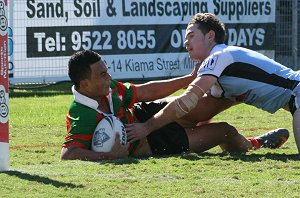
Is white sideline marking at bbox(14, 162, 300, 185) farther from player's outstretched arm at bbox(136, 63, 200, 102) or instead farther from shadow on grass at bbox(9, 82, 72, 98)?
shadow on grass at bbox(9, 82, 72, 98)

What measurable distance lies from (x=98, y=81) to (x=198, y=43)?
966 mm

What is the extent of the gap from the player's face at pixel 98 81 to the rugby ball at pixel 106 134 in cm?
25

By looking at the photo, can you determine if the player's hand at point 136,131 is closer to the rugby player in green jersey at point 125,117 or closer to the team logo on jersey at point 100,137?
the rugby player in green jersey at point 125,117

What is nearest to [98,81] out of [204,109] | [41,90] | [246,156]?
[204,109]

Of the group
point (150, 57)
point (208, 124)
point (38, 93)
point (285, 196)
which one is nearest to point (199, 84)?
point (208, 124)

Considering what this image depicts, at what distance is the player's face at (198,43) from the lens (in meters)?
8.47

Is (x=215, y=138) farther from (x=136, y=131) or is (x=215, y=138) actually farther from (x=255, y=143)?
(x=136, y=131)

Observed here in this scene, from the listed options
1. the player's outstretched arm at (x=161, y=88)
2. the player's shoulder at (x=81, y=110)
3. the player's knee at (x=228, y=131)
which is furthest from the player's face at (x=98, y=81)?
the player's knee at (x=228, y=131)

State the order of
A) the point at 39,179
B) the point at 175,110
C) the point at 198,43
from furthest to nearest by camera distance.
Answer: the point at 198,43 → the point at 175,110 → the point at 39,179

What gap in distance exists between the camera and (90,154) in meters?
8.06

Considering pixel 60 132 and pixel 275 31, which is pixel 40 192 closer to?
pixel 60 132

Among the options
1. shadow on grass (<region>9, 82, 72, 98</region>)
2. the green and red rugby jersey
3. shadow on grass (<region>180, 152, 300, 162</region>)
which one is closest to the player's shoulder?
the green and red rugby jersey

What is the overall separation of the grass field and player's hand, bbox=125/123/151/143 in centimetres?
21

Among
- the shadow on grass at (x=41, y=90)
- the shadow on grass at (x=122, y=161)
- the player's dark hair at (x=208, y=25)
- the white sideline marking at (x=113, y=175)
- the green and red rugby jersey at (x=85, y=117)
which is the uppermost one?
the player's dark hair at (x=208, y=25)
